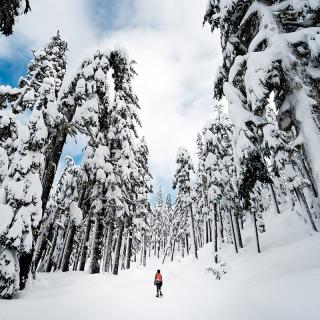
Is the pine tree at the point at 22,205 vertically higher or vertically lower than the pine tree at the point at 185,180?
lower

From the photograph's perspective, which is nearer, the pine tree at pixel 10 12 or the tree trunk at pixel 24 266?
the pine tree at pixel 10 12

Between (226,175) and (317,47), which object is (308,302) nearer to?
(317,47)

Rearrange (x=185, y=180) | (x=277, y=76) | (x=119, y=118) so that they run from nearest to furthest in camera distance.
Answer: (x=277, y=76) → (x=119, y=118) → (x=185, y=180)

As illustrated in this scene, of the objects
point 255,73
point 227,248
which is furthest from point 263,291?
point 227,248

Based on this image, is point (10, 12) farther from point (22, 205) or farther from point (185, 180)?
point (185, 180)

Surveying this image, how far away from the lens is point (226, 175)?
25.3m

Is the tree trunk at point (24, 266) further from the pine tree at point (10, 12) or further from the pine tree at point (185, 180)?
the pine tree at point (185, 180)

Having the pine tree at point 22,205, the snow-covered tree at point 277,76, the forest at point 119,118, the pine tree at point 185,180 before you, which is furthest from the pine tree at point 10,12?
the pine tree at point 185,180

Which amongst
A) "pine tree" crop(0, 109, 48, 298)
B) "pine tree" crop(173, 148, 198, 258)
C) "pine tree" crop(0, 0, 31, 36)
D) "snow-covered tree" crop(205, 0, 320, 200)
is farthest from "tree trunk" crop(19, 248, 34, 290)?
"pine tree" crop(173, 148, 198, 258)

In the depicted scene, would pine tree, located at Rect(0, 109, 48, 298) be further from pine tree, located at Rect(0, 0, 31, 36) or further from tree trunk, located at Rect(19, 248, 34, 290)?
pine tree, located at Rect(0, 0, 31, 36)

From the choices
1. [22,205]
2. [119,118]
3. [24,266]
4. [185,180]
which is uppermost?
[185,180]

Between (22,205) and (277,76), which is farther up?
(277,76)

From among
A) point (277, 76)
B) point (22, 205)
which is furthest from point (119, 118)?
point (277, 76)

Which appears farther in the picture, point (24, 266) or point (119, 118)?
point (119, 118)
